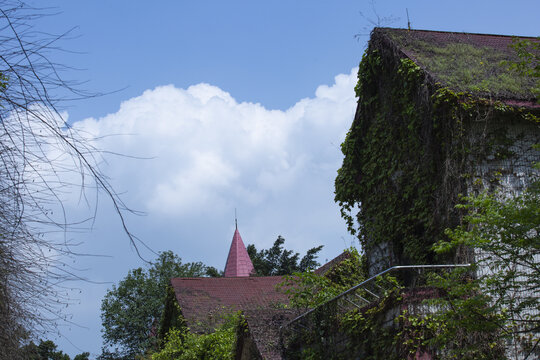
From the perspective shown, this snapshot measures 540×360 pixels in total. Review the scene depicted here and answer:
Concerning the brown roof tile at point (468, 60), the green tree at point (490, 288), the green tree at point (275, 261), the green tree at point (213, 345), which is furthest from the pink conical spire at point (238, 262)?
the green tree at point (490, 288)

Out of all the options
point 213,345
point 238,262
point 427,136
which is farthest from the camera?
point 238,262

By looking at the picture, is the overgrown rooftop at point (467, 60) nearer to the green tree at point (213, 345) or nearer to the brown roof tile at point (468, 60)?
the brown roof tile at point (468, 60)

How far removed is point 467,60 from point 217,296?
757 inches

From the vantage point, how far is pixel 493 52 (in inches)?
614

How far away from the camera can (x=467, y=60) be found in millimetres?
14562

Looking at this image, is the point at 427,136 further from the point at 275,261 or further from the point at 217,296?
the point at 275,261

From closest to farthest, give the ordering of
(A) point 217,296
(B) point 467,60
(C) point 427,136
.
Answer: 1. (C) point 427,136
2. (B) point 467,60
3. (A) point 217,296

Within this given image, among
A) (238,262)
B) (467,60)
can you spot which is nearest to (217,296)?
(238,262)

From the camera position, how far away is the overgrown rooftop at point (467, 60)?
12992 mm

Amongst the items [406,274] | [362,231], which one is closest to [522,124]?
[406,274]

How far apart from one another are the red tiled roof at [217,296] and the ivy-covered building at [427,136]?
12.8 meters

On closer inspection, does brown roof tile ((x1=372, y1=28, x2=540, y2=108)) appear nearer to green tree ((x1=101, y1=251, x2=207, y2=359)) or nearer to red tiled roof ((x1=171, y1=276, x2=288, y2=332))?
red tiled roof ((x1=171, y1=276, x2=288, y2=332))

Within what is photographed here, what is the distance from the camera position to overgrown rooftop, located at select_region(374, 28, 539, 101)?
1299 cm

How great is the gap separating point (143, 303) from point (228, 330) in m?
30.8
